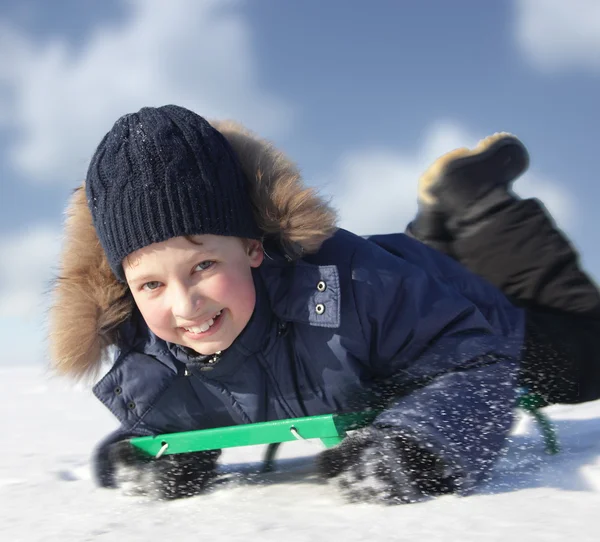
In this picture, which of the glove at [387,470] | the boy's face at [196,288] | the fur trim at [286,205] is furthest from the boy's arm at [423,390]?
the boy's face at [196,288]

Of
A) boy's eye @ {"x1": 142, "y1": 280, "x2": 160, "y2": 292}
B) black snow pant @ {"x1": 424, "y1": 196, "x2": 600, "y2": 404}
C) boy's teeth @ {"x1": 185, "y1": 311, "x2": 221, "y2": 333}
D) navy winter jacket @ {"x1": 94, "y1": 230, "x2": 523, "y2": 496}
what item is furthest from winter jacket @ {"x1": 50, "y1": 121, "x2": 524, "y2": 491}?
black snow pant @ {"x1": 424, "y1": 196, "x2": 600, "y2": 404}

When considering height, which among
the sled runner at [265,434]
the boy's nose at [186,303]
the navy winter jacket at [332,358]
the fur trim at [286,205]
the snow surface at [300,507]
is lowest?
the snow surface at [300,507]

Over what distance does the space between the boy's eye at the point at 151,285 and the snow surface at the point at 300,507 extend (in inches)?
16.7

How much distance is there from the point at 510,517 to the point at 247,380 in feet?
2.62

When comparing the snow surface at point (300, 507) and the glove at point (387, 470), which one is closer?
the snow surface at point (300, 507)

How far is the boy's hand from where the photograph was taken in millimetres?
1701

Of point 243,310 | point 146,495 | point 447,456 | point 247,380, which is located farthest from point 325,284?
point 146,495

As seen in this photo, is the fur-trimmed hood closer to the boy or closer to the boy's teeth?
the boy

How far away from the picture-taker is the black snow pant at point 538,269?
2172 millimetres

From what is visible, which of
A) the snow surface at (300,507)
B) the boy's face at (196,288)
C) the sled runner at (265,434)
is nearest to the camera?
the snow surface at (300,507)

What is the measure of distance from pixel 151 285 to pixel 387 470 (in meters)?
0.65

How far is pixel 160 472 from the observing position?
175 centimetres

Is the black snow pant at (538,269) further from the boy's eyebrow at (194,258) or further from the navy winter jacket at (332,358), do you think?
the boy's eyebrow at (194,258)

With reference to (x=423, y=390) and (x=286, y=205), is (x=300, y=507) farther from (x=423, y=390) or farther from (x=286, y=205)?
(x=286, y=205)
